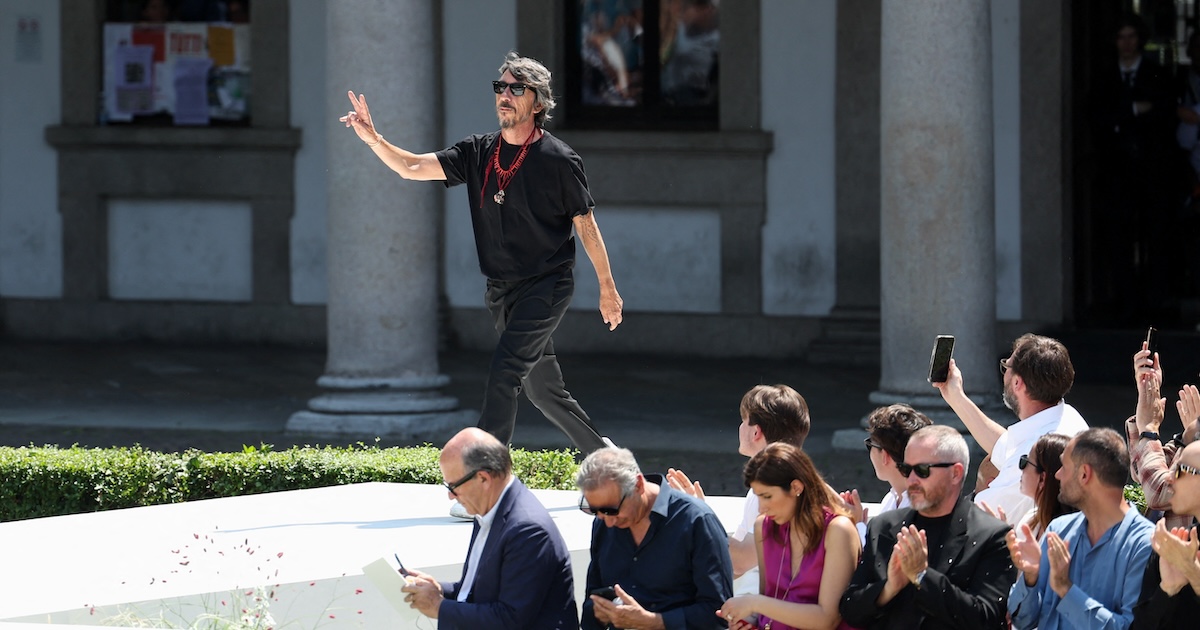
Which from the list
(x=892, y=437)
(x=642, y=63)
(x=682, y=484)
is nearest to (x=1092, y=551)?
(x=892, y=437)

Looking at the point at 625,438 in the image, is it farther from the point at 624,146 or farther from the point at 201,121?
the point at 201,121

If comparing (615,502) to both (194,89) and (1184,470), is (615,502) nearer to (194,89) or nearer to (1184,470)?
(1184,470)

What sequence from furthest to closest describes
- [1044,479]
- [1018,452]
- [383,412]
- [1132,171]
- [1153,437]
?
[1132,171], [383,412], [1018,452], [1153,437], [1044,479]

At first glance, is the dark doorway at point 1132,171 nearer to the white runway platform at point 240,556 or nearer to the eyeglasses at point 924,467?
the white runway platform at point 240,556

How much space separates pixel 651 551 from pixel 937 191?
6133 millimetres

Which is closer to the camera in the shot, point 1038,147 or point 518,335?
point 518,335

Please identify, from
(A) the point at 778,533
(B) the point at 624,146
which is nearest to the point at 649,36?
(B) the point at 624,146

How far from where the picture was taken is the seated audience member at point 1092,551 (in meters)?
4.93

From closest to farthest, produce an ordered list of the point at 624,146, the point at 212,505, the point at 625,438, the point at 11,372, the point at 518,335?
the point at 518,335
the point at 212,505
the point at 625,438
the point at 11,372
the point at 624,146

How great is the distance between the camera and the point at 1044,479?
17.9 ft

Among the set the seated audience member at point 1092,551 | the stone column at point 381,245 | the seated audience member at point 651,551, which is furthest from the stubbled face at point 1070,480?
the stone column at point 381,245

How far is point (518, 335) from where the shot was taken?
24.3ft

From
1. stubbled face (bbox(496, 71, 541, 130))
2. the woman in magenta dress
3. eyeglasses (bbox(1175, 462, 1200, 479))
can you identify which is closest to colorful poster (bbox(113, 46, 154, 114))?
stubbled face (bbox(496, 71, 541, 130))

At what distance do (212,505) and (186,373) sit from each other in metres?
6.80
